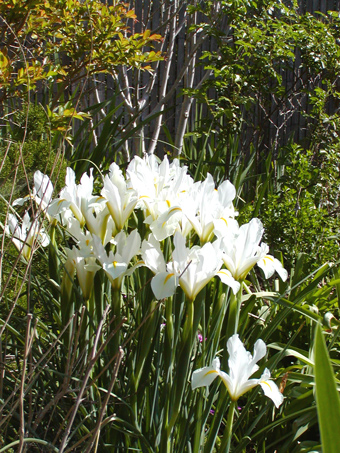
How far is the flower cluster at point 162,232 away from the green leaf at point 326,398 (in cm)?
53

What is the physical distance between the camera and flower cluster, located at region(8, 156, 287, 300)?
1107mm

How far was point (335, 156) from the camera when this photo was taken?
125 inches

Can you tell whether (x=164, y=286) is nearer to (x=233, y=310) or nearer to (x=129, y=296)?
(x=233, y=310)

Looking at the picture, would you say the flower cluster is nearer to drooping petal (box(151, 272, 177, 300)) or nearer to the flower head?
drooping petal (box(151, 272, 177, 300))

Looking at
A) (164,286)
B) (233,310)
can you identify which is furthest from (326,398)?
(233,310)

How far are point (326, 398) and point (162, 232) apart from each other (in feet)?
2.30

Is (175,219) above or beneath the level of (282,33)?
beneath

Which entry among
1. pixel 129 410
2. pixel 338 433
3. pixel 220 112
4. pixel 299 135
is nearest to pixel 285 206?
pixel 220 112

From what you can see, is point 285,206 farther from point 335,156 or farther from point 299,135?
point 299,135

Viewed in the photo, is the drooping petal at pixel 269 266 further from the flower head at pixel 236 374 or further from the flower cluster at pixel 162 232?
the flower head at pixel 236 374

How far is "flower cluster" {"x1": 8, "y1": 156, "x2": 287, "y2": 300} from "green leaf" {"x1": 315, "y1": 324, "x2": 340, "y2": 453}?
1.72ft

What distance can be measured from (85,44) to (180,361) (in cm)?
156

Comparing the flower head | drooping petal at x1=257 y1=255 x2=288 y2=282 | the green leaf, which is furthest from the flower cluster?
the green leaf

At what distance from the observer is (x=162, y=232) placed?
1.19 metres
